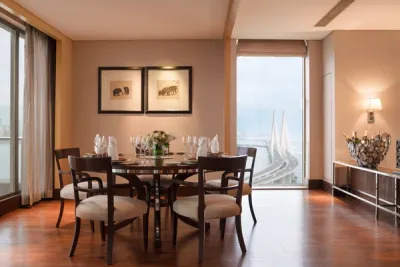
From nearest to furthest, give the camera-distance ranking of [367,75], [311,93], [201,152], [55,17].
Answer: [201,152], [55,17], [367,75], [311,93]

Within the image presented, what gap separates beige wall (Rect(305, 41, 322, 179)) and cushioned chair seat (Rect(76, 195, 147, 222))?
4.08 meters

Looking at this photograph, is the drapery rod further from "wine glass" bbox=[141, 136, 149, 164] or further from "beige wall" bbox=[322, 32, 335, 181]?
"beige wall" bbox=[322, 32, 335, 181]

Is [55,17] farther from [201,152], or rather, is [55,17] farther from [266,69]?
[266,69]

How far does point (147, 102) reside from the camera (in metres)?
5.99

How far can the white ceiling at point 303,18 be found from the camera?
451 centimetres

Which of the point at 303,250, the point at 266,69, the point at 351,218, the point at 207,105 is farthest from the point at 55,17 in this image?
the point at 351,218

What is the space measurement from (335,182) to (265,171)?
1262mm

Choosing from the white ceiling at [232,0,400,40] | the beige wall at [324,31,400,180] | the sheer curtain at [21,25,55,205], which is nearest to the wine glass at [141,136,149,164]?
the sheer curtain at [21,25,55,205]

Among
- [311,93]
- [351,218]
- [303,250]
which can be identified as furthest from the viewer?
[311,93]

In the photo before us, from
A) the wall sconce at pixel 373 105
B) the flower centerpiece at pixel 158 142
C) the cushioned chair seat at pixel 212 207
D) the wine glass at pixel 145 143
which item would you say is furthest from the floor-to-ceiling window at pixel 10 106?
the wall sconce at pixel 373 105

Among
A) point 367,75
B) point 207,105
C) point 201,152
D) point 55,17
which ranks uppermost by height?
point 55,17

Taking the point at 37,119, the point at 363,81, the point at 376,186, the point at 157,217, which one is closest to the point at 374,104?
the point at 363,81

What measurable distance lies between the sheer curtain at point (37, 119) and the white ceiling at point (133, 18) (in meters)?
0.41

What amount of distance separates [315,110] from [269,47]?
1382mm
